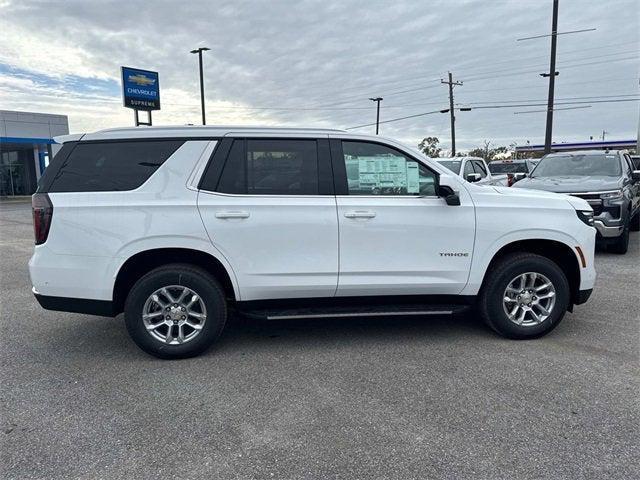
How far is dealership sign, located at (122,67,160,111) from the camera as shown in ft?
74.5

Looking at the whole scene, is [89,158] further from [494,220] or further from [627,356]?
[627,356]

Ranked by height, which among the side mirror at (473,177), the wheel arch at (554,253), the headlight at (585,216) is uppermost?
the side mirror at (473,177)

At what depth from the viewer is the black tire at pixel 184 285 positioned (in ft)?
13.5

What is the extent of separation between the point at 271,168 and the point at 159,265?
1274 millimetres

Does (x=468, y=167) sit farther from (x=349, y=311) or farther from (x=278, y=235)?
(x=278, y=235)

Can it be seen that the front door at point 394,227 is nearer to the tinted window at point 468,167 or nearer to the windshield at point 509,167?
the tinted window at point 468,167

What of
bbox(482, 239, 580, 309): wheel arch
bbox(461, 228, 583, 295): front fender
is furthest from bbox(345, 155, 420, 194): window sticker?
bbox(482, 239, 580, 309): wheel arch

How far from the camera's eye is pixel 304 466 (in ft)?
9.09

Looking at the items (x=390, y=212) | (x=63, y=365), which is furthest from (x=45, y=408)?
(x=390, y=212)

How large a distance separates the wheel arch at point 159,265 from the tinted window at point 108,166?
60 centimetres

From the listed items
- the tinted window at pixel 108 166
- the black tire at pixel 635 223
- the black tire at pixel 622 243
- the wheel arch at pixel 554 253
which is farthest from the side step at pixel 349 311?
the black tire at pixel 635 223

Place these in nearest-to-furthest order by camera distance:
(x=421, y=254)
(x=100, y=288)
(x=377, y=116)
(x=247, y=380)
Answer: (x=247, y=380) → (x=100, y=288) → (x=421, y=254) → (x=377, y=116)

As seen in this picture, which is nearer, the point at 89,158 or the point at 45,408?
the point at 45,408

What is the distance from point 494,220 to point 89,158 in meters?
3.52
